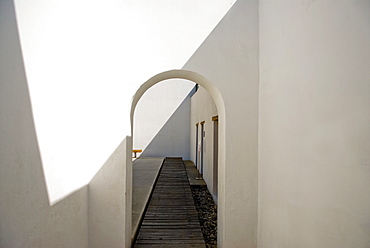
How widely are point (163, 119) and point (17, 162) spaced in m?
10.4

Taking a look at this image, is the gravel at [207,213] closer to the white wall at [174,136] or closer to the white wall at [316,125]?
the white wall at [316,125]

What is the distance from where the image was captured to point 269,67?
7.72 ft

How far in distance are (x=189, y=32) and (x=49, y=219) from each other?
2246 millimetres

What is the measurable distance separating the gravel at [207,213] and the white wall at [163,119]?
5092mm

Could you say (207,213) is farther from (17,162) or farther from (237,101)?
(17,162)

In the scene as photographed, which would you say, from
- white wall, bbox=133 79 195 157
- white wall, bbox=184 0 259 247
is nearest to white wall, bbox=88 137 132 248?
white wall, bbox=184 0 259 247

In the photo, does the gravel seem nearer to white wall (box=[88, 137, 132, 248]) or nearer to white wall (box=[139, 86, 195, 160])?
white wall (box=[88, 137, 132, 248])

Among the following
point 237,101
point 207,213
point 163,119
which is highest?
point 237,101

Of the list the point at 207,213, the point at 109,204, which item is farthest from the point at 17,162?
the point at 207,213

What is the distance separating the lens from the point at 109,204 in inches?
100

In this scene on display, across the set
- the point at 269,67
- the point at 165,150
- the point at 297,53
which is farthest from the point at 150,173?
the point at 297,53

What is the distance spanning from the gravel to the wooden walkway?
1.01 ft

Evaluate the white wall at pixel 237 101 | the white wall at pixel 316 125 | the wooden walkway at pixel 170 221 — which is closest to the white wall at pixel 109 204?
Answer: the wooden walkway at pixel 170 221

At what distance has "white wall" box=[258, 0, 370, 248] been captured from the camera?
1173 mm
